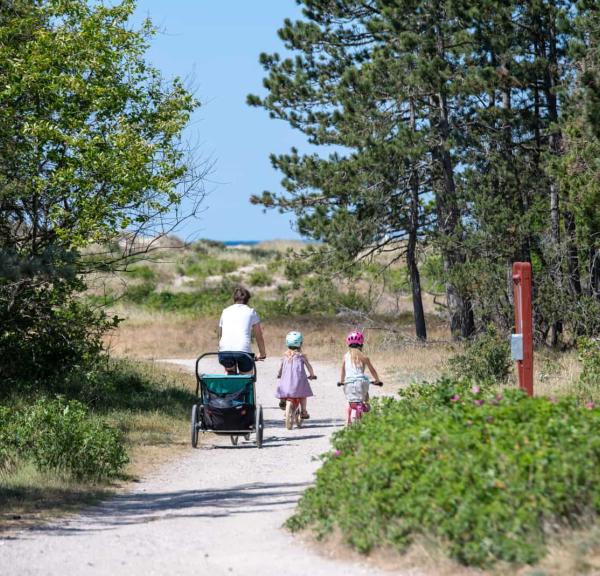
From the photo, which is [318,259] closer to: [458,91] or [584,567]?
[458,91]

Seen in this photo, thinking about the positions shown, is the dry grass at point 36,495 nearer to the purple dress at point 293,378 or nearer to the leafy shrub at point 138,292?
the purple dress at point 293,378

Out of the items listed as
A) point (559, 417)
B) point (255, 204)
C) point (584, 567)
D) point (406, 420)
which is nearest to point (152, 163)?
point (406, 420)

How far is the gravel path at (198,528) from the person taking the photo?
785 cm

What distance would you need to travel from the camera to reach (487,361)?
19.4 metres

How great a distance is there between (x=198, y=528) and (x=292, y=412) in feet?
23.2

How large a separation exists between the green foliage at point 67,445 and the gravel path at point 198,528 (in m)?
0.49

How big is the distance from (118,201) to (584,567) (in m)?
11.5

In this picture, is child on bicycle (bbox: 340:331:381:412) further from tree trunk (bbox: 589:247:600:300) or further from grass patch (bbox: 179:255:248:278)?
grass patch (bbox: 179:255:248:278)

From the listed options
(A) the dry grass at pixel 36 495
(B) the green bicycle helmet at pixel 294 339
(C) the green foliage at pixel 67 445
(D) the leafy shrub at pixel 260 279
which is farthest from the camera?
(D) the leafy shrub at pixel 260 279

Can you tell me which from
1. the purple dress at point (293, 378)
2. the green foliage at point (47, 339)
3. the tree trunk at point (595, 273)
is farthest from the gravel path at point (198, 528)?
the tree trunk at point (595, 273)

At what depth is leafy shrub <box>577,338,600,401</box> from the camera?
49.1ft

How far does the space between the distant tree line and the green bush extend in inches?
590

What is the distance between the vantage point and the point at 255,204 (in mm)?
32781

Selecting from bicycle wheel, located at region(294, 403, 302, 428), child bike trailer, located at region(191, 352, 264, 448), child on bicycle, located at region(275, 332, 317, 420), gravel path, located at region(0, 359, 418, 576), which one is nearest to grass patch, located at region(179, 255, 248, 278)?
bicycle wheel, located at region(294, 403, 302, 428)
